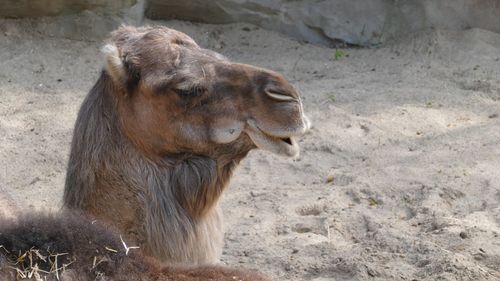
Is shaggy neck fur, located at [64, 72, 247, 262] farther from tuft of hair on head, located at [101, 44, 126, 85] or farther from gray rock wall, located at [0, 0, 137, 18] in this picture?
gray rock wall, located at [0, 0, 137, 18]

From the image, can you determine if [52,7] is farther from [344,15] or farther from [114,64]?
[114,64]

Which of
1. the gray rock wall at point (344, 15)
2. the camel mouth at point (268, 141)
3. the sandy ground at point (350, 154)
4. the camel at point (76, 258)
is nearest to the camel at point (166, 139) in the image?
the camel mouth at point (268, 141)

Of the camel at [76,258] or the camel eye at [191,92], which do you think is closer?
the camel at [76,258]

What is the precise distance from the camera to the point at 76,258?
→ 2750 millimetres

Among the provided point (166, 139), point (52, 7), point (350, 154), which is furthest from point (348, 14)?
point (166, 139)

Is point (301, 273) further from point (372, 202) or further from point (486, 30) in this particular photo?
point (486, 30)

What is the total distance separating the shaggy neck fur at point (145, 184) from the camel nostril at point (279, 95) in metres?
0.36

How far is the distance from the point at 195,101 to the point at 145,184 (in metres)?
0.47

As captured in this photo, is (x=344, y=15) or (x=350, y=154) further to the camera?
(x=344, y=15)

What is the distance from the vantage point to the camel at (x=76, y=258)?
2.70 m

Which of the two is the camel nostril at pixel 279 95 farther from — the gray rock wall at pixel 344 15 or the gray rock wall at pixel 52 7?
the gray rock wall at pixel 344 15

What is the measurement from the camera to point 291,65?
27.9 ft

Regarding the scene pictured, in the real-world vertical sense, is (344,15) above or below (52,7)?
above

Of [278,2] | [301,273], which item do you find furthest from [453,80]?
[301,273]
